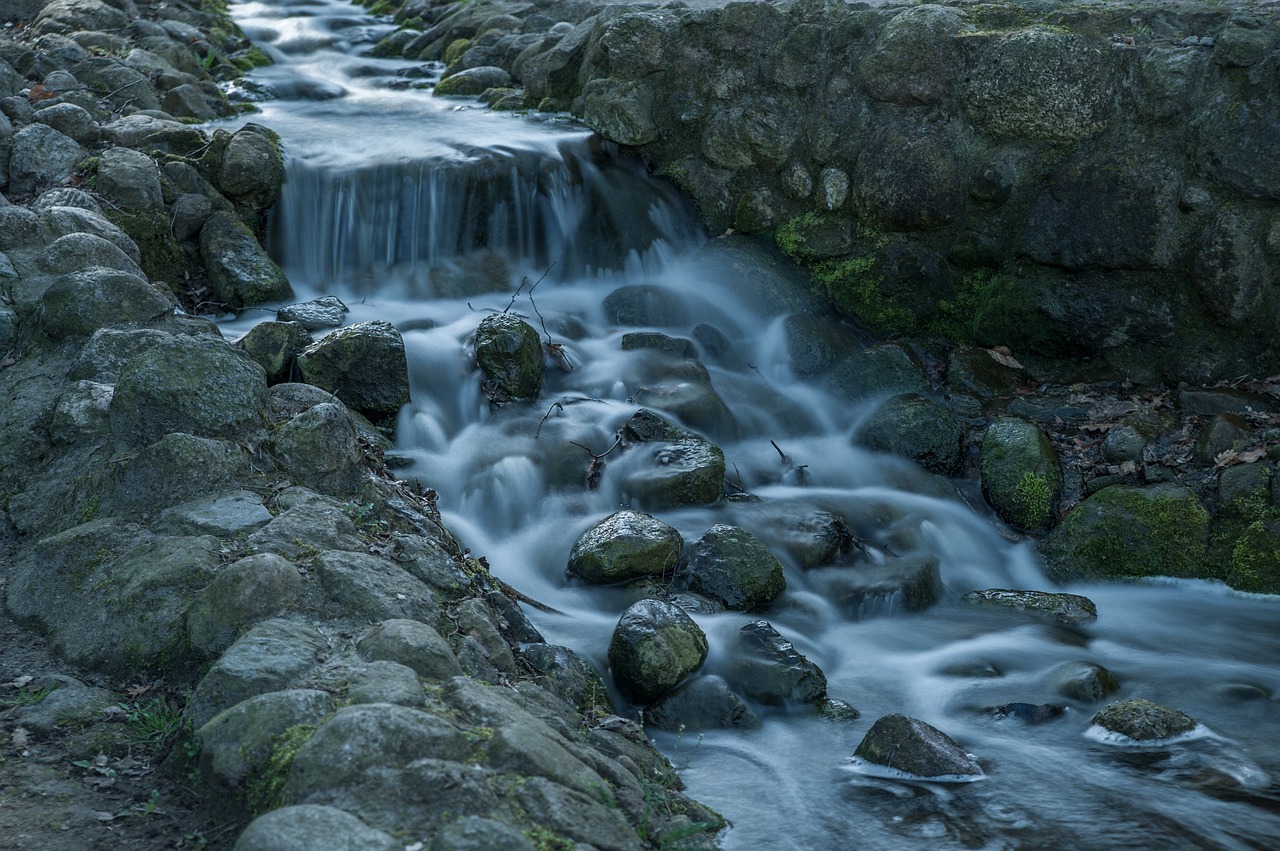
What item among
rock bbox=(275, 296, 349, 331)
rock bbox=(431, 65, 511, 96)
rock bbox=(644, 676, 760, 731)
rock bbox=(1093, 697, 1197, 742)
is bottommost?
rock bbox=(644, 676, 760, 731)

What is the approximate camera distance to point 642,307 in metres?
9.23

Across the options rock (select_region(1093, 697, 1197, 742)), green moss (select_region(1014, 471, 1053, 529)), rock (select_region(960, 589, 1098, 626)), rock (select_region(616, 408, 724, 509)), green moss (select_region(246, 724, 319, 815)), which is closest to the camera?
green moss (select_region(246, 724, 319, 815))

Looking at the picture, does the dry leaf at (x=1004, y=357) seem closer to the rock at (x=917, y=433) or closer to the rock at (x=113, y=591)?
the rock at (x=917, y=433)

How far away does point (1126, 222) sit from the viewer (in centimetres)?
789

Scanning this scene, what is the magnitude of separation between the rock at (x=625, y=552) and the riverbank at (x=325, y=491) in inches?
8.0

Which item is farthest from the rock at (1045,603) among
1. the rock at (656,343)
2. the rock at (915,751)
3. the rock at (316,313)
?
the rock at (316,313)

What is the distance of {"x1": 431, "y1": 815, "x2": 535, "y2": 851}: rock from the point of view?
102 inches

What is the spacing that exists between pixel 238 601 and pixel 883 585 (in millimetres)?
4058

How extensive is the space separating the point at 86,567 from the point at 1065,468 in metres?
6.28

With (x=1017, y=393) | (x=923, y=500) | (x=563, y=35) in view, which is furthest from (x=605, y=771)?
(x=563, y=35)

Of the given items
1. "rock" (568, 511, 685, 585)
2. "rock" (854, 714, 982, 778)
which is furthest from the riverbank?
"rock" (854, 714, 982, 778)

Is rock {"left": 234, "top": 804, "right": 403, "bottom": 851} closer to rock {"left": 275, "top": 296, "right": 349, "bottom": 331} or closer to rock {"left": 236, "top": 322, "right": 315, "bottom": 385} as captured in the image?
rock {"left": 236, "top": 322, "right": 315, "bottom": 385}

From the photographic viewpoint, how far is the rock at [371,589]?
3.90 metres

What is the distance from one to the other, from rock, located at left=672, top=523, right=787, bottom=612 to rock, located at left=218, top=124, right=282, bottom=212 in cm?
459
